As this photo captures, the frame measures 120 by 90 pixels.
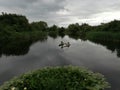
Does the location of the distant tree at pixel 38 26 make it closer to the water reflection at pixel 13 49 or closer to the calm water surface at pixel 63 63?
the water reflection at pixel 13 49

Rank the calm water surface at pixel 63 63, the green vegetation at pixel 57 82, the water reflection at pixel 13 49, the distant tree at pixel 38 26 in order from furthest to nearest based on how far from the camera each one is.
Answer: the distant tree at pixel 38 26 → the water reflection at pixel 13 49 → the calm water surface at pixel 63 63 → the green vegetation at pixel 57 82

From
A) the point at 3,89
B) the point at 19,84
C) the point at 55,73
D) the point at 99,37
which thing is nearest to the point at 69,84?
the point at 55,73

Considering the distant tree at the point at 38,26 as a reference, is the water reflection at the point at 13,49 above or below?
below

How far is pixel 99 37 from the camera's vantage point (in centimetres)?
5450

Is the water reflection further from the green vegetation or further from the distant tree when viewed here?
the distant tree

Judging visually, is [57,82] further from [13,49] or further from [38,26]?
[38,26]

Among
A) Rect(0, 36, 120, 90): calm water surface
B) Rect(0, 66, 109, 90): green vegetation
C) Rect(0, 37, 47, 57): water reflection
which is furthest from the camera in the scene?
Rect(0, 37, 47, 57): water reflection

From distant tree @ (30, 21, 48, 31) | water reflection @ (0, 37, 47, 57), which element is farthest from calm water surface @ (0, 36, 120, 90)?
distant tree @ (30, 21, 48, 31)

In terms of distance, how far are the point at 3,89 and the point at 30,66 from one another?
36.7 ft

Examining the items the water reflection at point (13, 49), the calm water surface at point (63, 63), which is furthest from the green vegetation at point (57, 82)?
the water reflection at point (13, 49)

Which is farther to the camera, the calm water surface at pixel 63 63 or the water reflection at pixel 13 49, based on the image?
the water reflection at pixel 13 49

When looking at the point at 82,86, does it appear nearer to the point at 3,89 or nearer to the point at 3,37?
the point at 3,89

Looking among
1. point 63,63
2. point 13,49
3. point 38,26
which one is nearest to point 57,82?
point 63,63

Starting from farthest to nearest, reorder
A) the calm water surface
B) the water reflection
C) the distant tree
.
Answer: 1. the distant tree
2. the water reflection
3. the calm water surface
